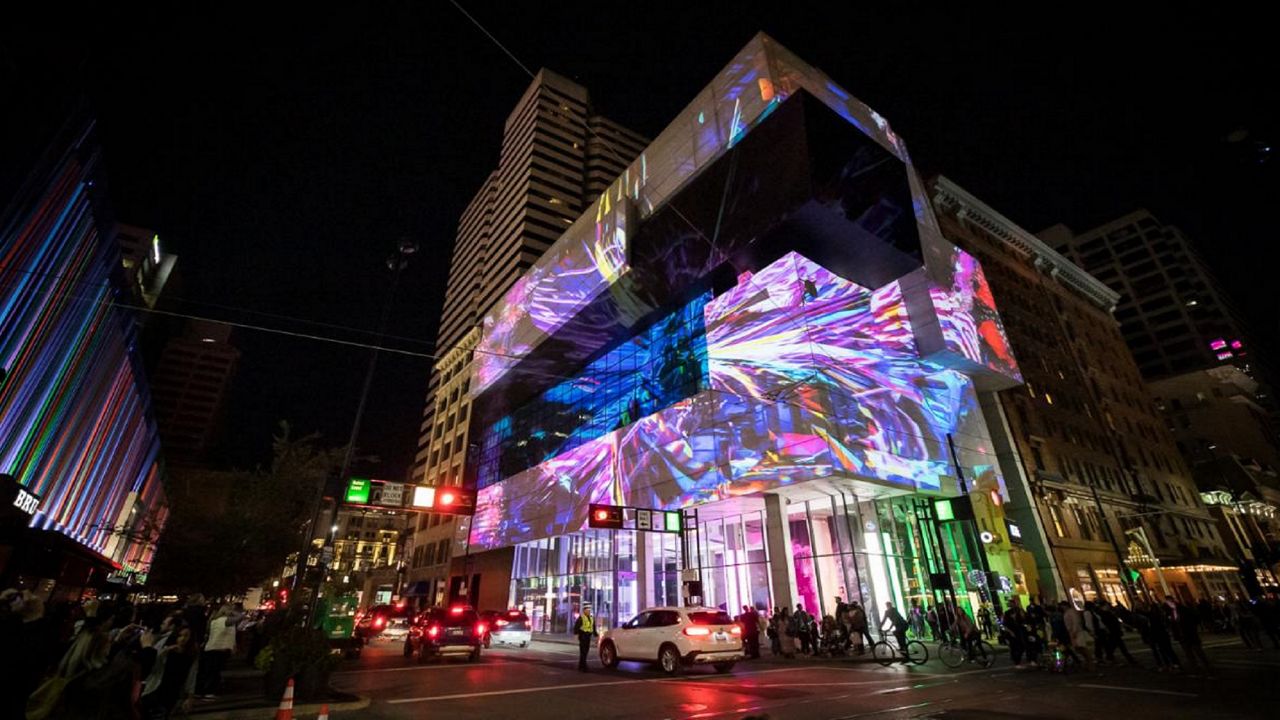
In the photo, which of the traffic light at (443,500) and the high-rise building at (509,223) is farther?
the high-rise building at (509,223)

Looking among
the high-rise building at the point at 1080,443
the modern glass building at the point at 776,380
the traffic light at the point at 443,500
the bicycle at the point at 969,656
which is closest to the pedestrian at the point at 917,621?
the modern glass building at the point at 776,380

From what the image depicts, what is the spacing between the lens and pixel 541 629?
3656 centimetres

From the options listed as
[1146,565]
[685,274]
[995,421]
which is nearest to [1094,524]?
[1146,565]

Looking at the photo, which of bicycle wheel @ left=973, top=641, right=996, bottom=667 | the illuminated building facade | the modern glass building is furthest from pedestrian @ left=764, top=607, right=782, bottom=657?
the illuminated building facade

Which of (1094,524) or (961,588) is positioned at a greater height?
(1094,524)

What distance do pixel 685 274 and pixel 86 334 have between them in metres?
26.4

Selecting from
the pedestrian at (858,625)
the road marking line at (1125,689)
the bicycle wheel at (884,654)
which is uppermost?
the pedestrian at (858,625)

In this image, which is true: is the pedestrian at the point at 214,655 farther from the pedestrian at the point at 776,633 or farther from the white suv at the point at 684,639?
the pedestrian at the point at 776,633

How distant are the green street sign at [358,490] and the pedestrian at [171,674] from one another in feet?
21.5

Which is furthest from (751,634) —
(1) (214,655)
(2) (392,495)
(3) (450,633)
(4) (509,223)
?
(4) (509,223)

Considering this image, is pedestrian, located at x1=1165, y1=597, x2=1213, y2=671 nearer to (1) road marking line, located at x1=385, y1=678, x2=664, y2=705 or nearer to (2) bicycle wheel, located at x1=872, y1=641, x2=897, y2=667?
(2) bicycle wheel, located at x1=872, y1=641, x2=897, y2=667

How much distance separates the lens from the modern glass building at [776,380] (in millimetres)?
24891

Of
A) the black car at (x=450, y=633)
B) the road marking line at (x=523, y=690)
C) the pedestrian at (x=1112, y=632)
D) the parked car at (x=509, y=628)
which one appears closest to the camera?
the road marking line at (x=523, y=690)

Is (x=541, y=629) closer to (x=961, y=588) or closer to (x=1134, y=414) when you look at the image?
(x=961, y=588)
